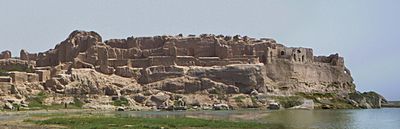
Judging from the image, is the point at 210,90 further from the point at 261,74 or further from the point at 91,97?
the point at 91,97

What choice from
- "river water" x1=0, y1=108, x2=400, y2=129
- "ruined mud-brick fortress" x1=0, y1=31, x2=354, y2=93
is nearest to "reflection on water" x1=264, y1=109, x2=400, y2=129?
"river water" x1=0, y1=108, x2=400, y2=129

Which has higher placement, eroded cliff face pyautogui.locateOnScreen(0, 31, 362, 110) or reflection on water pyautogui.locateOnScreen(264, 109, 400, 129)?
eroded cliff face pyautogui.locateOnScreen(0, 31, 362, 110)

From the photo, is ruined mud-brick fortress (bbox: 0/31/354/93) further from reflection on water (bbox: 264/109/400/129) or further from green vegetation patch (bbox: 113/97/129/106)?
reflection on water (bbox: 264/109/400/129)

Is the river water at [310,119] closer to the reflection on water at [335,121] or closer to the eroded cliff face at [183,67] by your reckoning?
the reflection on water at [335,121]

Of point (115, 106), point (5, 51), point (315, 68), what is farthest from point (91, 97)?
point (315, 68)

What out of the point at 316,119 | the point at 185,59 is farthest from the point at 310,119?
the point at 185,59

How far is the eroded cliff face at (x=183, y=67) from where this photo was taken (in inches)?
3597

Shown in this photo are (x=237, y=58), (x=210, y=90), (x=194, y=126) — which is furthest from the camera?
(x=237, y=58)

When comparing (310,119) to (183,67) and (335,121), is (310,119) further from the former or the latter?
(183,67)

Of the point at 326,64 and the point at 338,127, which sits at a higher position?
the point at 326,64

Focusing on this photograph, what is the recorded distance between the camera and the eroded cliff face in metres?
91.4

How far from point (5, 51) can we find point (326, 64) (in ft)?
201

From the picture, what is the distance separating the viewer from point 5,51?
357ft

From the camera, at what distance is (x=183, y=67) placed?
96.8 m
